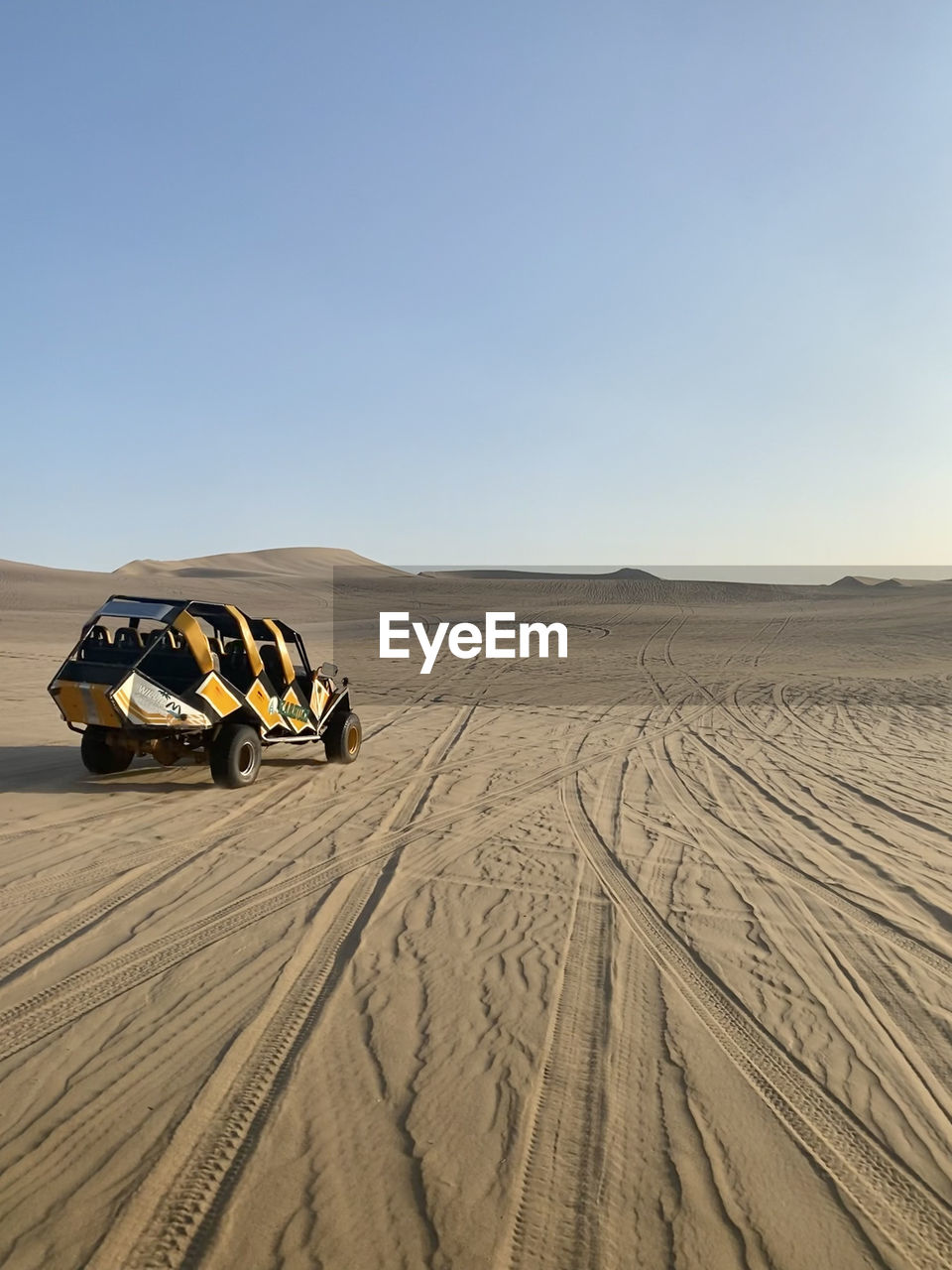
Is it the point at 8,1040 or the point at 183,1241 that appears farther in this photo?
the point at 8,1040

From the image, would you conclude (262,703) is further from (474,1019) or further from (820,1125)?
(820,1125)

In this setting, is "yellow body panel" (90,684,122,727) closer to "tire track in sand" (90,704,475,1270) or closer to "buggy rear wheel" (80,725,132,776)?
"buggy rear wheel" (80,725,132,776)

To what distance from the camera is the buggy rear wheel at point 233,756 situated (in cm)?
1026

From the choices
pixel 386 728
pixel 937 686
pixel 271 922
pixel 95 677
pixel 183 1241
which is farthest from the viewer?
pixel 937 686

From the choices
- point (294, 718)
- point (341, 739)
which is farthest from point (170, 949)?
point (341, 739)

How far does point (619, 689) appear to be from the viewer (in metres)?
22.6

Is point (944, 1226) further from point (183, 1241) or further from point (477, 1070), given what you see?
point (183, 1241)

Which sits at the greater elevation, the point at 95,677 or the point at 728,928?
the point at 95,677

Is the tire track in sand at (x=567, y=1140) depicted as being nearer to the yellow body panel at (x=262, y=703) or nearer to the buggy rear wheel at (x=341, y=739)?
the yellow body panel at (x=262, y=703)

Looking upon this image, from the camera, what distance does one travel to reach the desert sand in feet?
10.7

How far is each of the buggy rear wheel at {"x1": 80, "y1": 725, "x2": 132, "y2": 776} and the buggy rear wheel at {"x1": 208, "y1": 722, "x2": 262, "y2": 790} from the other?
1174mm

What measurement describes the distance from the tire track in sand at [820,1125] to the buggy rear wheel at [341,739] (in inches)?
273

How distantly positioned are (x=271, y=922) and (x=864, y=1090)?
3.65 m

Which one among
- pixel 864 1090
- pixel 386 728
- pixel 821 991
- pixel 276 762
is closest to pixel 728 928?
pixel 821 991
